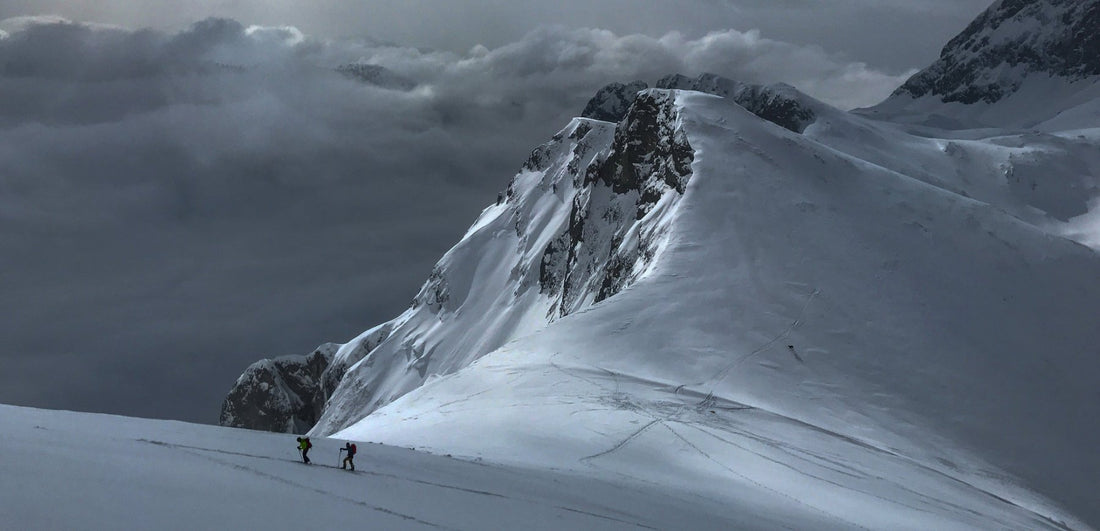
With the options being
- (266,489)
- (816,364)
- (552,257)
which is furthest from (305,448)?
(552,257)

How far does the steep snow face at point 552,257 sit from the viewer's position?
96.9 meters

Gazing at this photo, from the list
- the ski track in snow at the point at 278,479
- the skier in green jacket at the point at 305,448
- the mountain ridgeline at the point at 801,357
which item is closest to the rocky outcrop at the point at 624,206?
the mountain ridgeline at the point at 801,357

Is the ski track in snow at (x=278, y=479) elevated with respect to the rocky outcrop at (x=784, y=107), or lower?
lower

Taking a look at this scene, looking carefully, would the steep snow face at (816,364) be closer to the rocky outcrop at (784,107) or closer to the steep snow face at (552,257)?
the steep snow face at (552,257)

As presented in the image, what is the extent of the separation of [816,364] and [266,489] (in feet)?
156

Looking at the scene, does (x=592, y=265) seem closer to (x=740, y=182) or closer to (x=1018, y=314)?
(x=740, y=182)

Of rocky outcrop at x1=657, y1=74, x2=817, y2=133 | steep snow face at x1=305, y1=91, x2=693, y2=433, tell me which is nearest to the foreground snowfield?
steep snow face at x1=305, y1=91, x2=693, y2=433

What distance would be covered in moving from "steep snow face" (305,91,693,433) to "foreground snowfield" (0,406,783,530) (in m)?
53.7

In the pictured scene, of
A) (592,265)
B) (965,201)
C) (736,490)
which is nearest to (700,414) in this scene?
(736,490)

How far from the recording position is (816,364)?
6494 centimetres

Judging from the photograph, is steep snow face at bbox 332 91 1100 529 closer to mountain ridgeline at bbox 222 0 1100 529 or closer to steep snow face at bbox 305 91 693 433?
mountain ridgeline at bbox 222 0 1100 529

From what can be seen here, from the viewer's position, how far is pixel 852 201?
282 ft

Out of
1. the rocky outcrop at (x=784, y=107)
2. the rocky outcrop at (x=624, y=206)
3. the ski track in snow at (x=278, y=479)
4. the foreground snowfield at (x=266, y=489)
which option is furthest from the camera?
the rocky outcrop at (x=784, y=107)

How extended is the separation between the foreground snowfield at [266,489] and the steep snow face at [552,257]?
53651 mm
